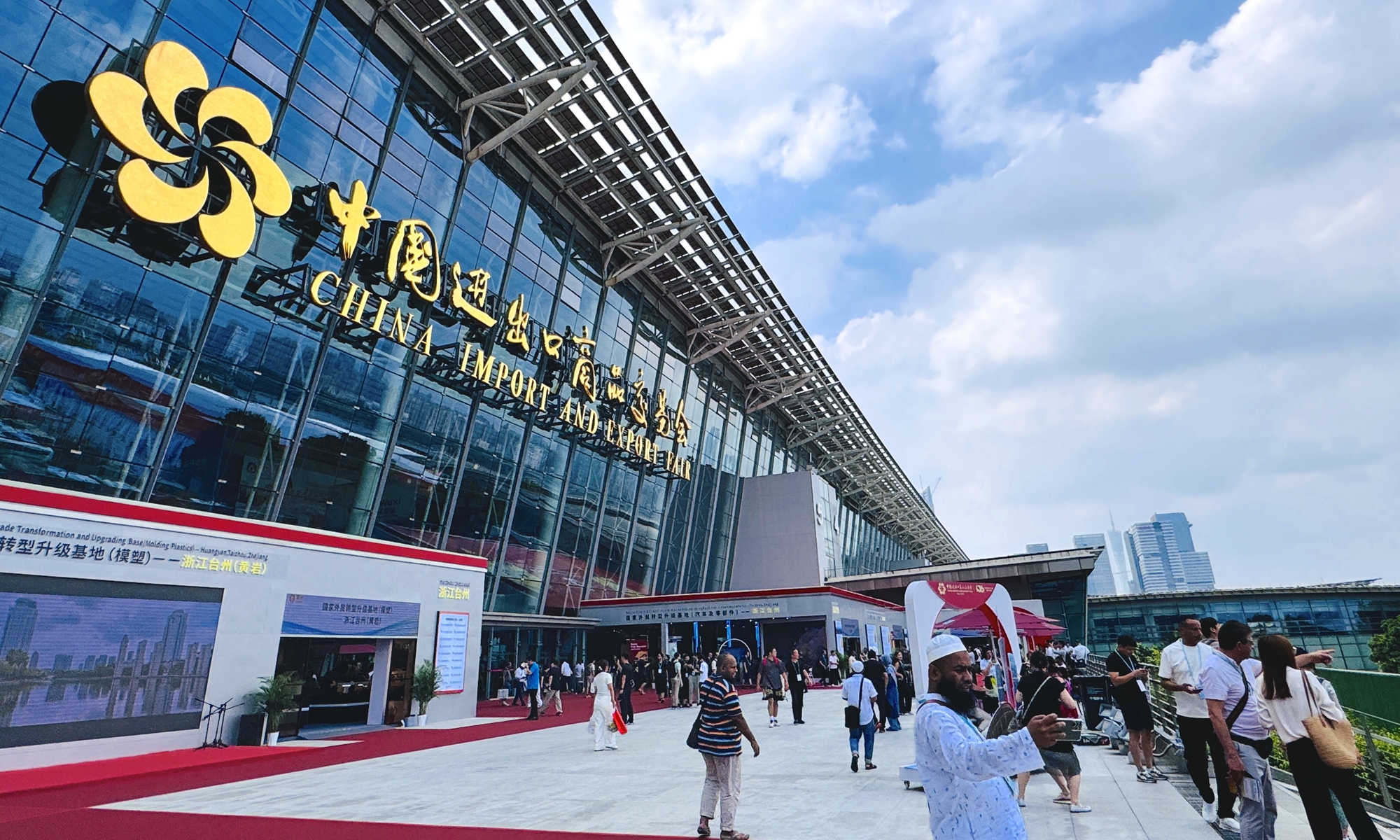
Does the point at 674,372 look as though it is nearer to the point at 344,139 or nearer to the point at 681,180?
the point at 681,180

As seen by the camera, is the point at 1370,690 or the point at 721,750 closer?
the point at 721,750

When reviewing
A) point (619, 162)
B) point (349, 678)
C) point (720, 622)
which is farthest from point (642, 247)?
point (349, 678)

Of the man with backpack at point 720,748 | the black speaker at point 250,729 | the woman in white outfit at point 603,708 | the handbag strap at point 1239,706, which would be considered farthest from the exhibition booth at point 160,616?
the handbag strap at point 1239,706

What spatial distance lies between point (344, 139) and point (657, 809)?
61.8 feet

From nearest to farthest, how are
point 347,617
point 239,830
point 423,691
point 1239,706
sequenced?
point 1239,706 < point 239,830 < point 347,617 < point 423,691

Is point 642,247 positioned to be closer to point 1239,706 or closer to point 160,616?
point 160,616

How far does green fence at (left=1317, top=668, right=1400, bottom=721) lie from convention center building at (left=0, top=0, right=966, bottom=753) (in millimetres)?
17611

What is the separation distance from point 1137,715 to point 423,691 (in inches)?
599

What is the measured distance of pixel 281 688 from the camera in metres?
13.4

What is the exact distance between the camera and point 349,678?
65.5 ft

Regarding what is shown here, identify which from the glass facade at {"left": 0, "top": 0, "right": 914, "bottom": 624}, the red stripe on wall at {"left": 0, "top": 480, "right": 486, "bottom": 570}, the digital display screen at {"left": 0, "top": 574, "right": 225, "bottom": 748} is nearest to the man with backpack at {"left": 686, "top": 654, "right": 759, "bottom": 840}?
the digital display screen at {"left": 0, "top": 574, "right": 225, "bottom": 748}

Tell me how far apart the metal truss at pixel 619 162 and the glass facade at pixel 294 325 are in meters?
1.04

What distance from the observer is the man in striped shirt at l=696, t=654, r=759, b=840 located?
6500 mm

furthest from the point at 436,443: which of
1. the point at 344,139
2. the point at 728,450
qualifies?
the point at 728,450
